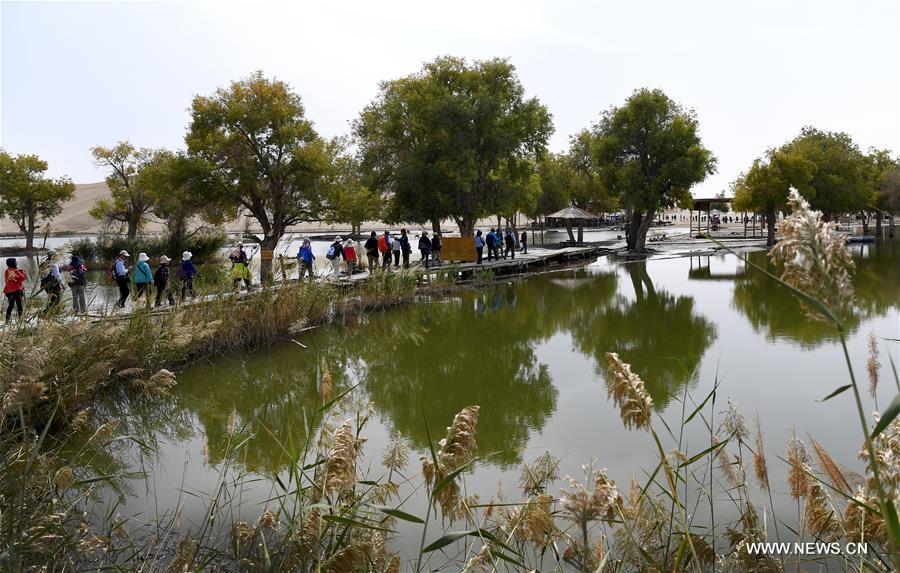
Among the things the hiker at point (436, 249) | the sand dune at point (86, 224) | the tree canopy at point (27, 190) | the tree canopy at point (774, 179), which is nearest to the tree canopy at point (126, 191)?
the tree canopy at point (27, 190)

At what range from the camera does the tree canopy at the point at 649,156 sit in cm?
3769

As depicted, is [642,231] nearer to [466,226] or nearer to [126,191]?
[466,226]

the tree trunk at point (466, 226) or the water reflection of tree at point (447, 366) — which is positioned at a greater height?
the tree trunk at point (466, 226)

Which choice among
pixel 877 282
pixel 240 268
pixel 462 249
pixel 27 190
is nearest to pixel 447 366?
pixel 240 268

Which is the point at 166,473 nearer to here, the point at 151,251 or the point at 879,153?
the point at 151,251

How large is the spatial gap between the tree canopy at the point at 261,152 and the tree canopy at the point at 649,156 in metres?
18.7

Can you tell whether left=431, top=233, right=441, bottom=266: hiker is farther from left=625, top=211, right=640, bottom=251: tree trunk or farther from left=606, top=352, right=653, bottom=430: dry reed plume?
left=606, top=352, right=653, bottom=430: dry reed plume

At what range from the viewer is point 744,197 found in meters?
44.8

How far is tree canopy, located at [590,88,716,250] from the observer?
37688 millimetres

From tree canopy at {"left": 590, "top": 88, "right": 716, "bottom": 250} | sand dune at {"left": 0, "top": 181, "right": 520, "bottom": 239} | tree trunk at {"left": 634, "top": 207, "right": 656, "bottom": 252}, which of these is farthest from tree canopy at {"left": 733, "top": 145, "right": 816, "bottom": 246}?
sand dune at {"left": 0, "top": 181, "right": 520, "bottom": 239}

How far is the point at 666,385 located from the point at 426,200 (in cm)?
→ 2393

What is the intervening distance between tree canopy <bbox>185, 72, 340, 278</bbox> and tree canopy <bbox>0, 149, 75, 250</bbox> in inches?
1147

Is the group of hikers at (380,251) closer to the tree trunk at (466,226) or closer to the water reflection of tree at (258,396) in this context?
the water reflection of tree at (258,396)

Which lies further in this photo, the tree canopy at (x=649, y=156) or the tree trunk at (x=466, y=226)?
the tree canopy at (x=649, y=156)
